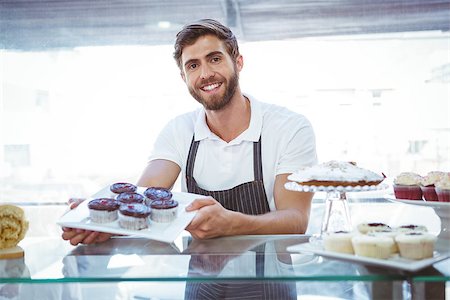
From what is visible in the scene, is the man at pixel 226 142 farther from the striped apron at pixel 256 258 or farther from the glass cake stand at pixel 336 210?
the glass cake stand at pixel 336 210

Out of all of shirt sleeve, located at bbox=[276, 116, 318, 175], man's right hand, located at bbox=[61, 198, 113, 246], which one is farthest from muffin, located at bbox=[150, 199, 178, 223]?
shirt sleeve, located at bbox=[276, 116, 318, 175]

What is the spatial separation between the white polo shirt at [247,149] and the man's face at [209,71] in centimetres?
15

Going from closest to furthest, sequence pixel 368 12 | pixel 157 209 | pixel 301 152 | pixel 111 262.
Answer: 1. pixel 111 262
2. pixel 157 209
3. pixel 301 152
4. pixel 368 12

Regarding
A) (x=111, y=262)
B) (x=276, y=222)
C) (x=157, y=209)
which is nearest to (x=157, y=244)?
(x=157, y=209)

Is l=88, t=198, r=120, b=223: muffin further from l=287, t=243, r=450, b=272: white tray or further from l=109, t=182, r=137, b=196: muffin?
l=287, t=243, r=450, b=272: white tray

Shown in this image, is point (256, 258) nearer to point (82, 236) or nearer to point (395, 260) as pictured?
point (395, 260)

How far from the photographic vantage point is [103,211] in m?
1.40

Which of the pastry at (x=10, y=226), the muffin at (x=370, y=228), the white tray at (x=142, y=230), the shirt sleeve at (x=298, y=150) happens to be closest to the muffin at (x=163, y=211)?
the white tray at (x=142, y=230)

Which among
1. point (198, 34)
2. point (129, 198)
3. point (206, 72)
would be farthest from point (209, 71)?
point (129, 198)

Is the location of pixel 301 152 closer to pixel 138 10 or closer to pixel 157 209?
pixel 157 209

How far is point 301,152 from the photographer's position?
2.21 m

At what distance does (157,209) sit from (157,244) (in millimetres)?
88

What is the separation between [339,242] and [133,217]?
1.55 feet

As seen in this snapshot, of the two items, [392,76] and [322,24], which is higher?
[322,24]
